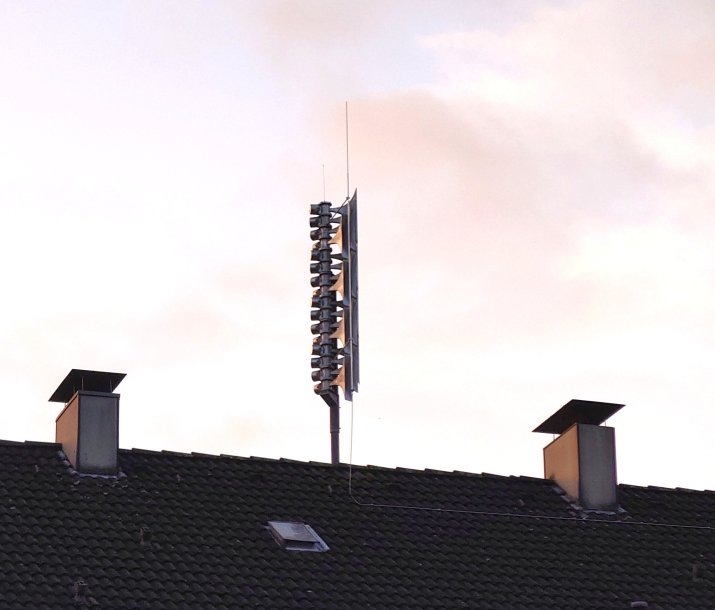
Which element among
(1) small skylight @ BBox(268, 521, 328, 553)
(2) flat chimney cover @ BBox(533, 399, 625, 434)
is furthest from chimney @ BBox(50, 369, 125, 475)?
(2) flat chimney cover @ BBox(533, 399, 625, 434)

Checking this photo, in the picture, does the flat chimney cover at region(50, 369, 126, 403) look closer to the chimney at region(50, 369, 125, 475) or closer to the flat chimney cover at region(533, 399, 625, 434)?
the chimney at region(50, 369, 125, 475)

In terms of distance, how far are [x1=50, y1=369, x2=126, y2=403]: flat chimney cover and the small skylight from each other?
3630 mm

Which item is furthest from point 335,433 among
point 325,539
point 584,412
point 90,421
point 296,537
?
point 296,537

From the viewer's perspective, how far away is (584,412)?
115 feet

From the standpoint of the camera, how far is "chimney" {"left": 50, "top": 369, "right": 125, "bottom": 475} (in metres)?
31.1

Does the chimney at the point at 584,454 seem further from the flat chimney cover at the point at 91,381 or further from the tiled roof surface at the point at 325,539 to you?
the flat chimney cover at the point at 91,381

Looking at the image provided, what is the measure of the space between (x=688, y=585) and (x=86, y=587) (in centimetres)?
996

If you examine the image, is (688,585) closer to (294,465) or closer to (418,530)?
(418,530)

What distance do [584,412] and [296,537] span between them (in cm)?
722

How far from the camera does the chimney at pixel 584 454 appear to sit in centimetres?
3428

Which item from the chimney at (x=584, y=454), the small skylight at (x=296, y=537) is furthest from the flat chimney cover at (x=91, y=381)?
the chimney at (x=584, y=454)

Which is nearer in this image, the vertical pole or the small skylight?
the small skylight

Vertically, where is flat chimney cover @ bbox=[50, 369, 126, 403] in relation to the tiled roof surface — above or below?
above

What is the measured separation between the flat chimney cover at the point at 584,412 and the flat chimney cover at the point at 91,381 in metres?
8.13
